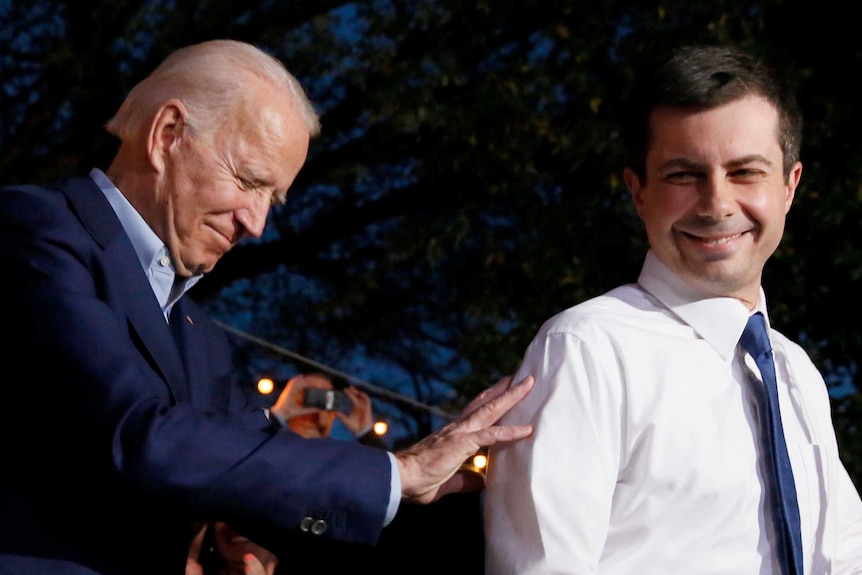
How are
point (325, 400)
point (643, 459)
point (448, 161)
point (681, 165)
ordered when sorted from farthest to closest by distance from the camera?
1. point (448, 161)
2. point (325, 400)
3. point (681, 165)
4. point (643, 459)

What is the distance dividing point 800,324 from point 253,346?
3.19m

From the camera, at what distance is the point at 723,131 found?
1775 mm

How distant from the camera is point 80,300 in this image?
162 centimetres

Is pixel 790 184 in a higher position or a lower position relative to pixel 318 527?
higher

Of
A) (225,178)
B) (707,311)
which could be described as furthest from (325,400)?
(707,311)

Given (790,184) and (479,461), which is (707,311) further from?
(479,461)

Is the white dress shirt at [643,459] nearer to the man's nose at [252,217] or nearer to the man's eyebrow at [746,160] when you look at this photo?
the man's eyebrow at [746,160]

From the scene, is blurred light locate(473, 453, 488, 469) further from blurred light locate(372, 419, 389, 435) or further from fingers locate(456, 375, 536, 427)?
blurred light locate(372, 419, 389, 435)

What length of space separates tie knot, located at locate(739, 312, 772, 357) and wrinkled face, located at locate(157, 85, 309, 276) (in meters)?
0.76

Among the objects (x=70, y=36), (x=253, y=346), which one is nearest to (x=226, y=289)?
(x=253, y=346)

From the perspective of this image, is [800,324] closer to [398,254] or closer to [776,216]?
[398,254]

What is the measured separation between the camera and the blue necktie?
5.57ft

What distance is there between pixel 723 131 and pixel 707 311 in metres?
0.27

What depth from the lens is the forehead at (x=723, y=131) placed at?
1.77 metres
